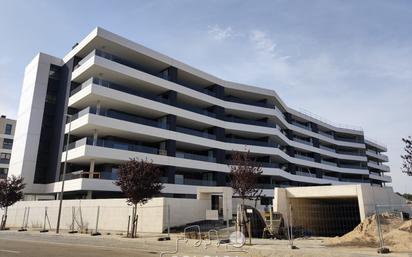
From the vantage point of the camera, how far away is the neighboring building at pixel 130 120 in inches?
1503

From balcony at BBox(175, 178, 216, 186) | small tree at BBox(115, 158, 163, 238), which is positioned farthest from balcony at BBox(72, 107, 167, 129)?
small tree at BBox(115, 158, 163, 238)

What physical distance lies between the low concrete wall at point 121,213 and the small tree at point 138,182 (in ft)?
6.02

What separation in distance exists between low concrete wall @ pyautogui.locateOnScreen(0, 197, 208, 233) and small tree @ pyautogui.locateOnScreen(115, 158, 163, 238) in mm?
1835

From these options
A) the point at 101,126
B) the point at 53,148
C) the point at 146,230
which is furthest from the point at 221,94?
the point at 146,230

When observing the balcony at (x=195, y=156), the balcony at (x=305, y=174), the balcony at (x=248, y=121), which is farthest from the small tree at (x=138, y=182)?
the balcony at (x=305, y=174)

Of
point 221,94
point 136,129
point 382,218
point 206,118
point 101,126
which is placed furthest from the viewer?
point 221,94

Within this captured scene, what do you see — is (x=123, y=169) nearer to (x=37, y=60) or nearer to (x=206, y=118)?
(x=206, y=118)

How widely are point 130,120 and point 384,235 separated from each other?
29216 mm

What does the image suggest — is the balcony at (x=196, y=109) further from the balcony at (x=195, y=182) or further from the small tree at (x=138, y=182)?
the small tree at (x=138, y=182)

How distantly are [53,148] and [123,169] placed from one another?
22.1 metres

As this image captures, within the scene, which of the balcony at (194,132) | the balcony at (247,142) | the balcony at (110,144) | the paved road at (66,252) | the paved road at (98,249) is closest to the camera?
the paved road at (66,252)

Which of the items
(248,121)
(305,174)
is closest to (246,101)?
(248,121)

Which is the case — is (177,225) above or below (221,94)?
below

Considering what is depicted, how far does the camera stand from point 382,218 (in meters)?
22.0
